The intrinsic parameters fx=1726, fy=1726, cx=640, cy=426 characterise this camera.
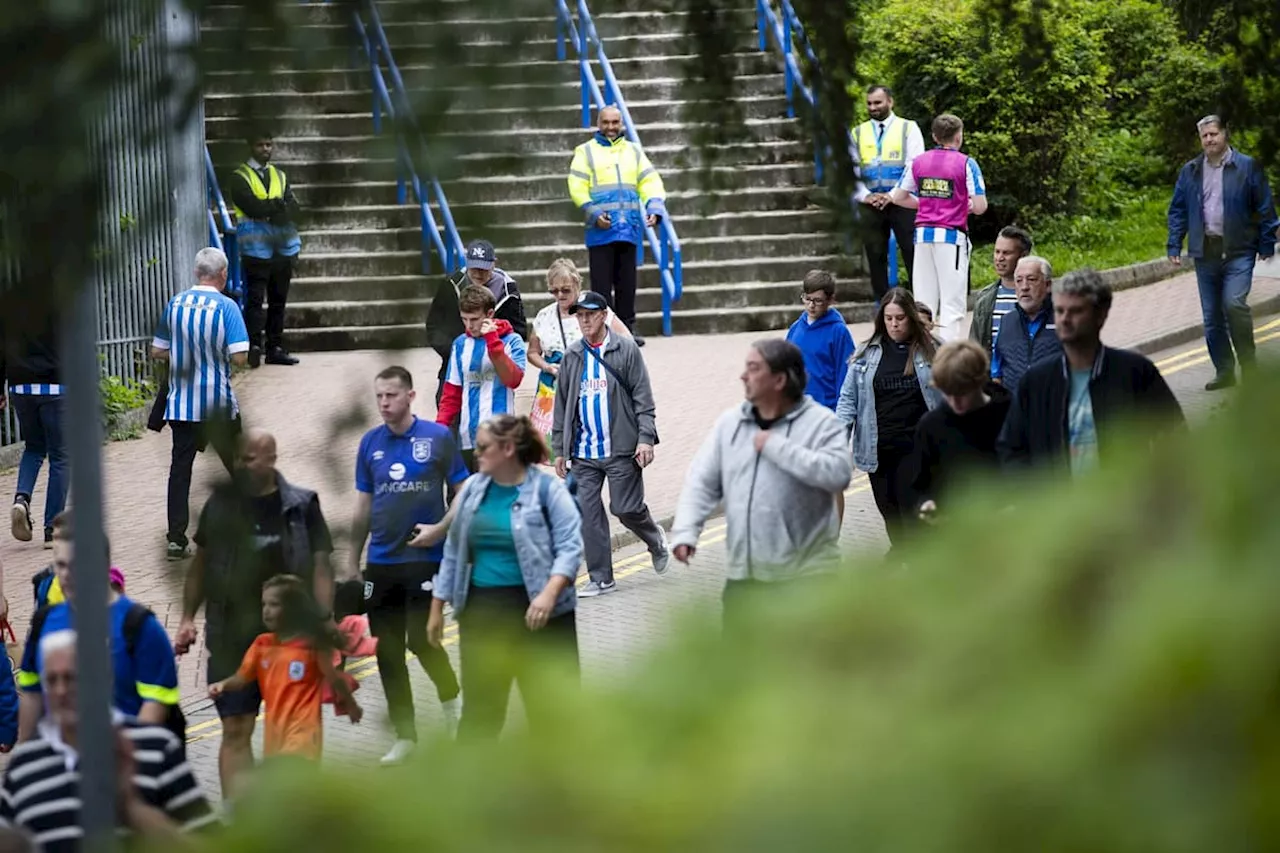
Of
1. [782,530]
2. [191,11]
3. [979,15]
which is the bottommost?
[782,530]

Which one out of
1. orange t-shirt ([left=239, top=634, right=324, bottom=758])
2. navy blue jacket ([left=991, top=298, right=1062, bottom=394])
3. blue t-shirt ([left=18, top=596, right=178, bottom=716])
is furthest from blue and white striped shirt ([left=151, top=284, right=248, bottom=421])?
navy blue jacket ([left=991, top=298, right=1062, bottom=394])

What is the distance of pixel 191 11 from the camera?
86.7 inches

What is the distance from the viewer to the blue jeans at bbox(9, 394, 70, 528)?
456 inches

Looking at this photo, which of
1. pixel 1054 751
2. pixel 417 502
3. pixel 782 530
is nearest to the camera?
pixel 1054 751

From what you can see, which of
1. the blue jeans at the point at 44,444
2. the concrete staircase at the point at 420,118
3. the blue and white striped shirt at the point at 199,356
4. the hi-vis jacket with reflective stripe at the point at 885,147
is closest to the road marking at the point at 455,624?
the blue and white striped shirt at the point at 199,356

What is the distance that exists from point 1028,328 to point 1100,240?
1235 cm

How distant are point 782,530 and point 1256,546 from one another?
20.7 ft

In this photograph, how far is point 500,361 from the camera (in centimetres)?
1022

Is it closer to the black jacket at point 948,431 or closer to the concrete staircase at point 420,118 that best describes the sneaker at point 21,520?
the black jacket at point 948,431

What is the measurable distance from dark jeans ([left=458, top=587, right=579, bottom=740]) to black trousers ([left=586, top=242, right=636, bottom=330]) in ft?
52.2

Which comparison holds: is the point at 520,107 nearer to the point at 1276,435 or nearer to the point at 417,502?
the point at 1276,435

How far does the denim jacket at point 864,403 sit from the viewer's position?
372 inches

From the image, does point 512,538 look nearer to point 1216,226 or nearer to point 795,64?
point 795,64

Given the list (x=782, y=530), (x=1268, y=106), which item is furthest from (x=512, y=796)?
(x=782, y=530)
